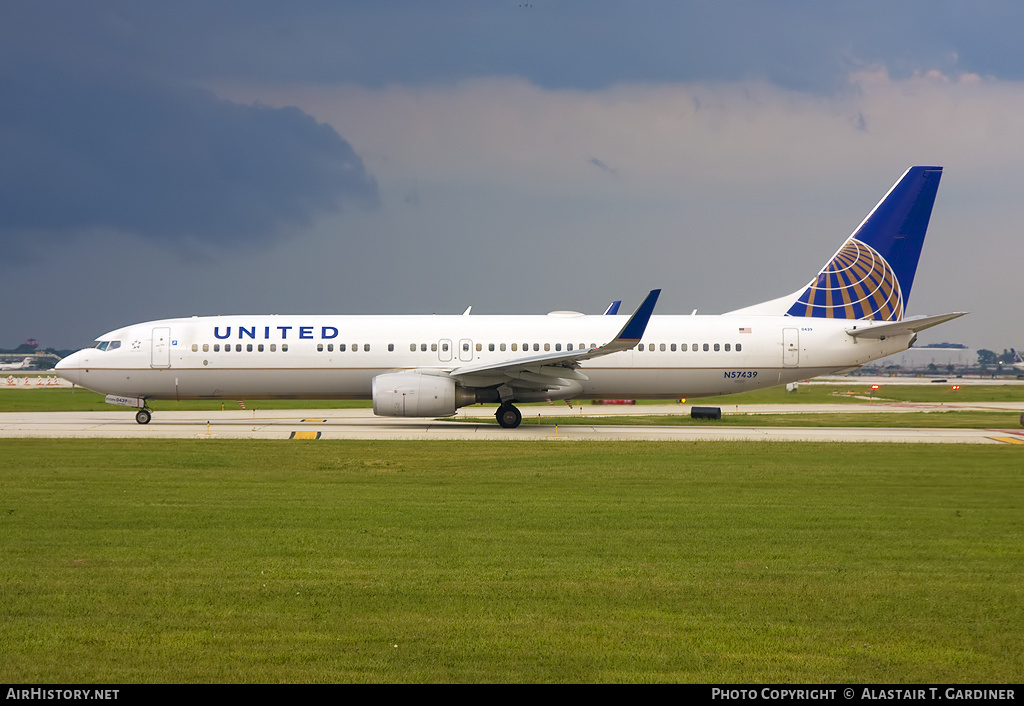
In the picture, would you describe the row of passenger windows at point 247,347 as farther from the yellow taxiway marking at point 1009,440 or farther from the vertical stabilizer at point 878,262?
the yellow taxiway marking at point 1009,440

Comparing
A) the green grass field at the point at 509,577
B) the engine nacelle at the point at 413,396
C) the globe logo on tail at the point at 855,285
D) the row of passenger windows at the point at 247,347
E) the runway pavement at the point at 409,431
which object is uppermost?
the globe logo on tail at the point at 855,285

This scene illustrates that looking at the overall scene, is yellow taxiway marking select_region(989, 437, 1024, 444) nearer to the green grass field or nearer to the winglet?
the green grass field

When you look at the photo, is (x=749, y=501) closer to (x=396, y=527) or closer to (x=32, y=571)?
(x=396, y=527)

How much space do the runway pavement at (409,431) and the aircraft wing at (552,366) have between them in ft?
5.28

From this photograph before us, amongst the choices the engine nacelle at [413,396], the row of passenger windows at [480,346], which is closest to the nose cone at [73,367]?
the row of passenger windows at [480,346]

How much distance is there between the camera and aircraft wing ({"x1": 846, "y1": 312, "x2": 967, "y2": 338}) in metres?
31.2

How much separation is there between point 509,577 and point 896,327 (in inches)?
1031

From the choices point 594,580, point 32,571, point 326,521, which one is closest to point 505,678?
point 594,580

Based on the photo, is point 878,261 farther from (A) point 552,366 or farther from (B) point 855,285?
(A) point 552,366

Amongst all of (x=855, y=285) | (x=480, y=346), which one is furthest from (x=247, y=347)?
(x=855, y=285)

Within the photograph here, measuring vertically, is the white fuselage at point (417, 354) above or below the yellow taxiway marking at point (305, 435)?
above

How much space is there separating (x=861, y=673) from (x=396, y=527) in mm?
6910

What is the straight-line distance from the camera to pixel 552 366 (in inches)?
1252

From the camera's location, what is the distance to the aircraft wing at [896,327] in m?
31.2
